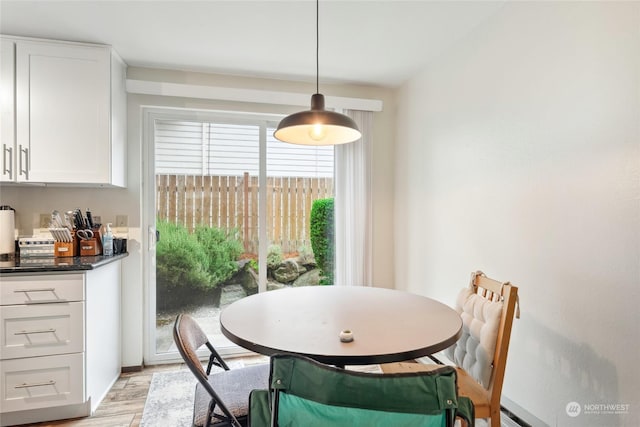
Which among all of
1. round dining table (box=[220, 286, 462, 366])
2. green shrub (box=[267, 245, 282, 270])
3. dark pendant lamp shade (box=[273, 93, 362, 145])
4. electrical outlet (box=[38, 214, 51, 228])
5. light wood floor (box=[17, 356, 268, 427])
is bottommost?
light wood floor (box=[17, 356, 268, 427])

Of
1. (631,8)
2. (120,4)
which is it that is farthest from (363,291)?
(120,4)

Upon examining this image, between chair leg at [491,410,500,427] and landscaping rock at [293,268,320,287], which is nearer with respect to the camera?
chair leg at [491,410,500,427]

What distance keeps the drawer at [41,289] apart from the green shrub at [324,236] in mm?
1819

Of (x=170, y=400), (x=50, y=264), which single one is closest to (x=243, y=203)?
(x=50, y=264)

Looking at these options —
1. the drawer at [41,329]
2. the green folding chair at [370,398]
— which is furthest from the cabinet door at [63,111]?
the green folding chair at [370,398]

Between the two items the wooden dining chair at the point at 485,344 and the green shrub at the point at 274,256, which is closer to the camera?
→ the wooden dining chair at the point at 485,344

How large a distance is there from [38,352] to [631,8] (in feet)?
11.0

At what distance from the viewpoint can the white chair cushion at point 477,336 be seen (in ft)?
4.58

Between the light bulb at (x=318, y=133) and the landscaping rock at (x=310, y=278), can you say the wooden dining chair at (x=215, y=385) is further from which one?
the landscaping rock at (x=310, y=278)

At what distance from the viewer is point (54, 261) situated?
2.09m

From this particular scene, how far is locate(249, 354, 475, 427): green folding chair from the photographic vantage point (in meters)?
0.77

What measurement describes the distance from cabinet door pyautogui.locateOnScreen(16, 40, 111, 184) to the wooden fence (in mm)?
627

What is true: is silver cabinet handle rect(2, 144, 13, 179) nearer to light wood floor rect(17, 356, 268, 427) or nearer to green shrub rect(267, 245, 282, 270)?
light wood floor rect(17, 356, 268, 427)

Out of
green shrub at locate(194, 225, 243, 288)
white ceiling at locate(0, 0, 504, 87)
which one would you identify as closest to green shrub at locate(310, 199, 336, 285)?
green shrub at locate(194, 225, 243, 288)
